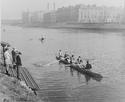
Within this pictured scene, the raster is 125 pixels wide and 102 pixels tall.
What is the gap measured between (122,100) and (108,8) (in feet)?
349

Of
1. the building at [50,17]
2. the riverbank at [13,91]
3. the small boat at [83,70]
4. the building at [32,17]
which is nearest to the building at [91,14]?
the building at [50,17]

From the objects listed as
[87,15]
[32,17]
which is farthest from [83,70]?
[32,17]

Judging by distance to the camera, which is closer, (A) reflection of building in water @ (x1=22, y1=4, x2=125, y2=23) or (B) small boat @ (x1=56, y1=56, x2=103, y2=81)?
(B) small boat @ (x1=56, y1=56, x2=103, y2=81)

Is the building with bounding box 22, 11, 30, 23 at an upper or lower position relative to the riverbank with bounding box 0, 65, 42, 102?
upper

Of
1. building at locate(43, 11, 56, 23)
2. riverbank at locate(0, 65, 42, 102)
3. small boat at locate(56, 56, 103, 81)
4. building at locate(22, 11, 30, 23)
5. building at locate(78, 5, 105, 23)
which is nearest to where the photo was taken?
riverbank at locate(0, 65, 42, 102)

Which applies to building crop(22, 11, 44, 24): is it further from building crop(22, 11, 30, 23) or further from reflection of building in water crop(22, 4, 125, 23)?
reflection of building in water crop(22, 4, 125, 23)

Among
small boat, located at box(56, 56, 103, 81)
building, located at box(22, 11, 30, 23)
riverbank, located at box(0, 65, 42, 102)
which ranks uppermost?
building, located at box(22, 11, 30, 23)

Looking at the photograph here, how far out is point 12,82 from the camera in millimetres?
11141

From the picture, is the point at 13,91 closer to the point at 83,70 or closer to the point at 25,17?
the point at 83,70

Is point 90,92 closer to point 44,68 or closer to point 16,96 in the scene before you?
→ point 16,96

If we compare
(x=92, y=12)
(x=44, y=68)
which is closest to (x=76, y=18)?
(x=92, y=12)

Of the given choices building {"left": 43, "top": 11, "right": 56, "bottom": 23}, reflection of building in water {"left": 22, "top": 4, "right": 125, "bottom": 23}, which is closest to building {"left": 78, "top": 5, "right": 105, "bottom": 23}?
reflection of building in water {"left": 22, "top": 4, "right": 125, "bottom": 23}

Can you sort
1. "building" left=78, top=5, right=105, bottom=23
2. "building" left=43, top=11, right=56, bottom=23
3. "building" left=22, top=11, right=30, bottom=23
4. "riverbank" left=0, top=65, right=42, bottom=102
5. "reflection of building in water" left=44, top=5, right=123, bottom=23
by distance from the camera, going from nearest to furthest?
"riverbank" left=0, top=65, right=42, bottom=102, "reflection of building in water" left=44, top=5, right=123, bottom=23, "building" left=78, top=5, right=105, bottom=23, "building" left=43, top=11, right=56, bottom=23, "building" left=22, top=11, right=30, bottom=23

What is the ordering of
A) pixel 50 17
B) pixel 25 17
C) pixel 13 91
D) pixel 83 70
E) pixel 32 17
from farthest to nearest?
pixel 25 17 → pixel 32 17 → pixel 50 17 → pixel 83 70 → pixel 13 91
